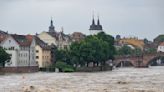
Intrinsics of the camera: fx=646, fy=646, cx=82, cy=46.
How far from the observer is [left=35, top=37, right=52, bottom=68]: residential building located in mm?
159050

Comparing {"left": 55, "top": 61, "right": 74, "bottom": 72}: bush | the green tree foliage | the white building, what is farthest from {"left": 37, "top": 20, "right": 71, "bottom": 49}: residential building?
{"left": 55, "top": 61, "right": 74, "bottom": 72}: bush

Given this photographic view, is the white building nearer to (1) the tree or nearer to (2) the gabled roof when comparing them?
(2) the gabled roof

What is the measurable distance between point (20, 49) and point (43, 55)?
13954 mm

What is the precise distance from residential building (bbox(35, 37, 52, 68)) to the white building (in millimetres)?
3939

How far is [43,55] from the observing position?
161 meters

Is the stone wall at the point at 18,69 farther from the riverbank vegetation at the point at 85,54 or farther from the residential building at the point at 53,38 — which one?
the residential building at the point at 53,38

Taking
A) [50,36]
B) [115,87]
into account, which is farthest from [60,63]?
[115,87]

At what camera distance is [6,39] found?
148125 millimetres

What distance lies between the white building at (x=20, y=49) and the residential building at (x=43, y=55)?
3.94 m

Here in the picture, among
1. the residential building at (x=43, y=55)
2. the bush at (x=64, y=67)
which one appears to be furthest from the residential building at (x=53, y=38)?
the bush at (x=64, y=67)

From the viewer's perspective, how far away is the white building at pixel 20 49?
14462 cm

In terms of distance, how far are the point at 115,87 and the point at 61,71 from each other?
6011 cm

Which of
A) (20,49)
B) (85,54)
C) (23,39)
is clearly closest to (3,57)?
(20,49)

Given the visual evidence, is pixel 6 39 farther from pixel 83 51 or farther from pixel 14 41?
pixel 83 51
